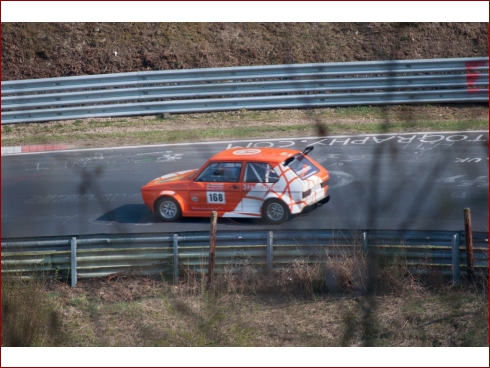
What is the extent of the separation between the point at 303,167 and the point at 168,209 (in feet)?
6.58

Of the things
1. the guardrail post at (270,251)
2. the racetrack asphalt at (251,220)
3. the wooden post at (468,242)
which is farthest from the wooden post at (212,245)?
the wooden post at (468,242)

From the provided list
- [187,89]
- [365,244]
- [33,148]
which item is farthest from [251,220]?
[33,148]

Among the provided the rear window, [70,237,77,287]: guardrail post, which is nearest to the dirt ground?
the rear window

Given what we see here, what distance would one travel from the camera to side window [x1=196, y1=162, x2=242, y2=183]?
348 inches

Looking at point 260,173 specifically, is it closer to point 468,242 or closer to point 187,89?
point 468,242

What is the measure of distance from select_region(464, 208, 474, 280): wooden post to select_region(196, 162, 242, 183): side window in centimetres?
297

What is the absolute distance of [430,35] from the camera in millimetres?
13016

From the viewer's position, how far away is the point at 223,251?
8.23m

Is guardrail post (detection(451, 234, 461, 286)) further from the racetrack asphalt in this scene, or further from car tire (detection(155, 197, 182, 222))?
car tire (detection(155, 197, 182, 222))

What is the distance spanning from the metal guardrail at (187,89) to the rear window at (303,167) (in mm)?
2698

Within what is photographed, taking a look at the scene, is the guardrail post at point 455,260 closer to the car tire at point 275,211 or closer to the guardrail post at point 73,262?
the car tire at point 275,211

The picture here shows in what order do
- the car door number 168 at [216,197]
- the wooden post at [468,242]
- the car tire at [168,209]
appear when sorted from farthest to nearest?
the car tire at [168,209] < the car door number 168 at [216,197] < the wooden post at [468,242]

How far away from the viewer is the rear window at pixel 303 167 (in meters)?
8.81

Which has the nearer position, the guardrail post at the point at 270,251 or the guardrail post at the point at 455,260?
the guardrail post at the point at 455,260
